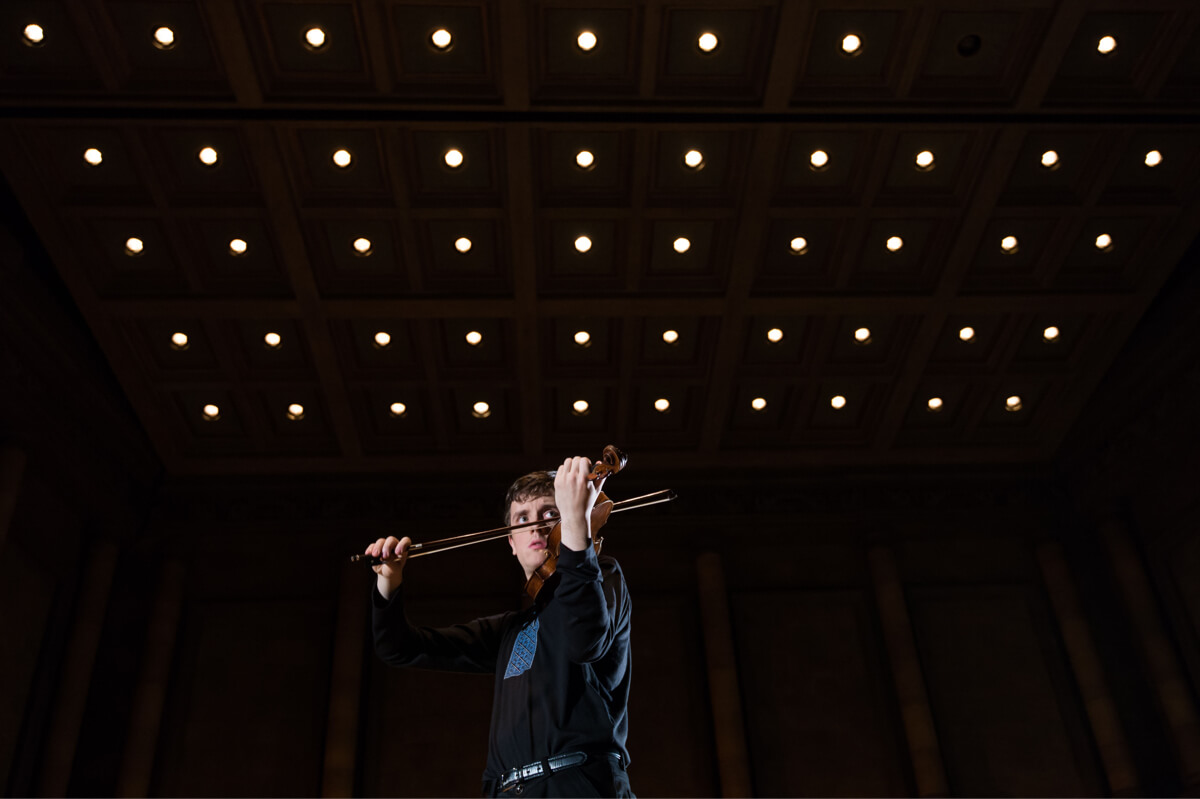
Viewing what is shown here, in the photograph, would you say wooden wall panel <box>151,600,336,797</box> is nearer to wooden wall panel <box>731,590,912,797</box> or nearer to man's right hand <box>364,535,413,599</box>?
wooden wall panel <box>731,590,912,797</box>

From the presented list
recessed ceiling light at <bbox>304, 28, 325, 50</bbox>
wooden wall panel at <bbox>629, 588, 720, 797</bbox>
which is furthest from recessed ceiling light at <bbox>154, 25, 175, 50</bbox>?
wooden wall panel at <bbox>629, 588, 720, 797</bbox>

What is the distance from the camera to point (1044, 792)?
11.6 m

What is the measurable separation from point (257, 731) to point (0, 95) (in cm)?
729

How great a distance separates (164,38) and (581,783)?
28.7ft

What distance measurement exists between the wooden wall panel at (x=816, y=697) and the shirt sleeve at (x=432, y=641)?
871 centimetres

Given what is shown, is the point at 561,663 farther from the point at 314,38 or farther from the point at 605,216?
the point at 605,216

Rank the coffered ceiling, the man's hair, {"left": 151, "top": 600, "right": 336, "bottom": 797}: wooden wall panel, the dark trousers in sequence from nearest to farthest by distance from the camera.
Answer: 1. the dark trousers
2. the man's hair
3. the coffered ceiling
4. {"left": 151, "top": 600, "right": 336, "bottom": 797}: wooden wall panel

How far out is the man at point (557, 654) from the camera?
122 inches

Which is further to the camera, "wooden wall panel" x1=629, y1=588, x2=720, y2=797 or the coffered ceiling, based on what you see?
"wooden wall panel" x1=629, y1=588, x2=720, y2=797

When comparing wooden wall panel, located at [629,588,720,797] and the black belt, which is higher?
wooden wall panel, located at [629,588,720,797]

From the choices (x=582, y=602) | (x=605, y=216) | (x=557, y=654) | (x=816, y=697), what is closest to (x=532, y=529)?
(x=557, y=654)

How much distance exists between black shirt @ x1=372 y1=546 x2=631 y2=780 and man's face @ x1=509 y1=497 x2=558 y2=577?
0.60 ft

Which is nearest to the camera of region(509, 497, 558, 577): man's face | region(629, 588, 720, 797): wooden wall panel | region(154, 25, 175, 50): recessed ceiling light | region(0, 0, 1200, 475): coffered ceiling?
region(509, 497, 558, 577): man's face

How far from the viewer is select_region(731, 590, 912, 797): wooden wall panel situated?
1177 cm
